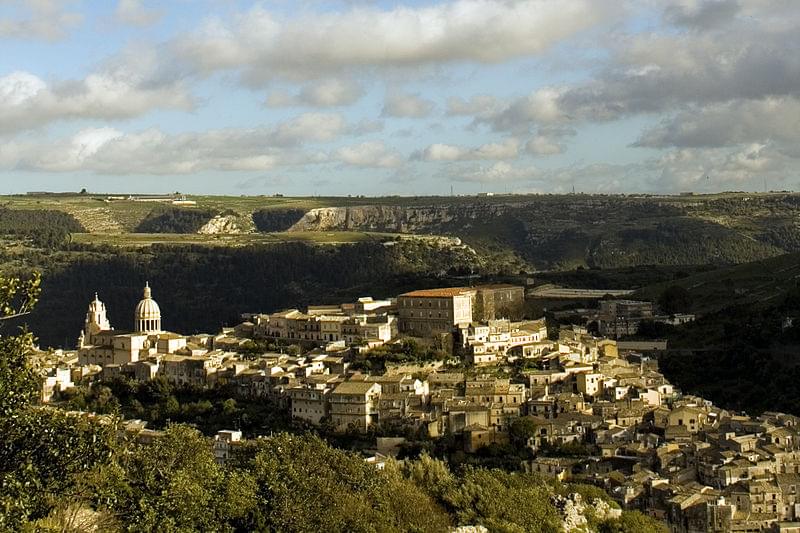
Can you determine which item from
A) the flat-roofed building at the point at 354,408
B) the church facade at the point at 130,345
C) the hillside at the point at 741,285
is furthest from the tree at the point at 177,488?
the hillside at the point at 741,285

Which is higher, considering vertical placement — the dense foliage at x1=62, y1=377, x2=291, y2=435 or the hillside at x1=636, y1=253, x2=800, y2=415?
the hillside at x1=636, y1=253, x2=800, y2=415

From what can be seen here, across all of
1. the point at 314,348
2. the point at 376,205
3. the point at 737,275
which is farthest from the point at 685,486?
the point at 376,205

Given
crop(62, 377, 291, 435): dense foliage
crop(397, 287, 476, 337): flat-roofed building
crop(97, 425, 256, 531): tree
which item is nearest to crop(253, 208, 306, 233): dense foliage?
crop(397, 287, 476, 337): flat-roofed building

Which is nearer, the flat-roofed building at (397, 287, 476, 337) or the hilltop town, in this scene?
the hilltop town

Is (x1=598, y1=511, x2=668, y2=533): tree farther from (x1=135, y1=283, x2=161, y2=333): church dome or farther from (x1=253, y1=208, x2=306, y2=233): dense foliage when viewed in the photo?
(x1=253, y1=208, x2=306, y2=233): dense foliage

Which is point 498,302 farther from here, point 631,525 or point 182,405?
point 631,525

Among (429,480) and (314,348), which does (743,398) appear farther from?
(429,480)
